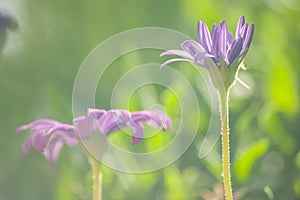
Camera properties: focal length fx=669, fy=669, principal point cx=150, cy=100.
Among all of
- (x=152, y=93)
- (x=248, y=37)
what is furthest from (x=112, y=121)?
(x=152, y=93)

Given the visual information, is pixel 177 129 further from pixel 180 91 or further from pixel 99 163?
pixel 99 163

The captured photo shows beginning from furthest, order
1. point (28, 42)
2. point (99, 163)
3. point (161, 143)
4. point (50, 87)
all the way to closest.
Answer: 1. point (28, 42)
2. point (50, 87)
3. point (161, 143)
4. point (99, 163)

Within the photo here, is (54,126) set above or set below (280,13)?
below

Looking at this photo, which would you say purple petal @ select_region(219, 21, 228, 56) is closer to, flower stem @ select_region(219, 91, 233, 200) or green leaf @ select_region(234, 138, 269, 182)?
flower stem @ select_region(219, 91, 233, 200)

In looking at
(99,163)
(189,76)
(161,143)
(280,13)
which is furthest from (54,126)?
(280,13)

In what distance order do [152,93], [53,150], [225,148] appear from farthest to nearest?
1. [152,93]
2. [53,150]
3. [225,148]

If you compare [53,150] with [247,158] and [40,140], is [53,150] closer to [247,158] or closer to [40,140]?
[40,140]

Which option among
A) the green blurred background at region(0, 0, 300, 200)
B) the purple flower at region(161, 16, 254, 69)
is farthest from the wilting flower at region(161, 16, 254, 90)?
the green blurred background at region(0, 0, 300, 200)
